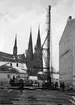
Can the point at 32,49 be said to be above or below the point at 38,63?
above

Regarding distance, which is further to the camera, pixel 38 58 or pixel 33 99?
pixel 38 58

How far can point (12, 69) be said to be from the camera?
84750 mm

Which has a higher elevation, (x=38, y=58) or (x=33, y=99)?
(x=38, y=58)

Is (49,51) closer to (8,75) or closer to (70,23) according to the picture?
(70,23)

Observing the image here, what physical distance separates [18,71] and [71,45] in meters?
46.0

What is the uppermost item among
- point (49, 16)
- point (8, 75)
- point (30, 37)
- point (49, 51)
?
point (30, 37)

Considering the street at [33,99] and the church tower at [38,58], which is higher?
the church tower at [38,58]

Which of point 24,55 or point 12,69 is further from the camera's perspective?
point 24,55

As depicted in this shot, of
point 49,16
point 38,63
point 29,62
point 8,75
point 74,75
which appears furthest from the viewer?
point 29,62

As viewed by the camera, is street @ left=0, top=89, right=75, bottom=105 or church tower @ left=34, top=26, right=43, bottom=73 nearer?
street @ left=0, top=89, right=75, bottom=105

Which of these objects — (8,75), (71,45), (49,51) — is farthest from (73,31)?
(8,75)

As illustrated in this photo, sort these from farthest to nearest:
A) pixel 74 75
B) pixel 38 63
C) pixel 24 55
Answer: pixel 24 55
pixel 38 63
pixel 74 75

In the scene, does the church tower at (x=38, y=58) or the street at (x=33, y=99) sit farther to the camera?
the church tower at (x=38, y=58)

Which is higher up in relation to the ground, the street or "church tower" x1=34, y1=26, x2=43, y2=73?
"church tower" x1=34, y1=26, x2=43, y2=73
